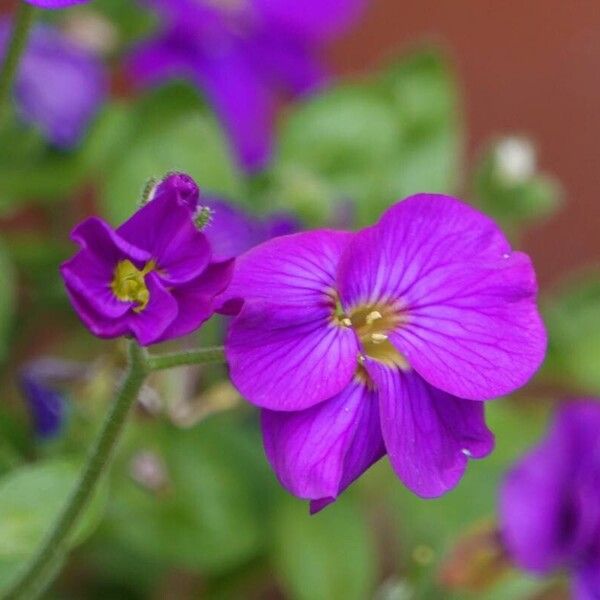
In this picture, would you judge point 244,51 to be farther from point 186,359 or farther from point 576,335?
point 186,359

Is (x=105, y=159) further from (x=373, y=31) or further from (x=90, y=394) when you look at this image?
(x=373, y=31)

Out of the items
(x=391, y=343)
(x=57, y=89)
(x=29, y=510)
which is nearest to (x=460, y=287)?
(x=391, y=343)

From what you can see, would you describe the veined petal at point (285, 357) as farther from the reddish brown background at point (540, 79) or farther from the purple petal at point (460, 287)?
the reddish brown background at point (540, 79)

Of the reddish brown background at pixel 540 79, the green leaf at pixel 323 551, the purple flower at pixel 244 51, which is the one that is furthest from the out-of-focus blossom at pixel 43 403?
the reddish brown background at pixel 540 79

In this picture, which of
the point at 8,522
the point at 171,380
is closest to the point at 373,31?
the point at 171,380

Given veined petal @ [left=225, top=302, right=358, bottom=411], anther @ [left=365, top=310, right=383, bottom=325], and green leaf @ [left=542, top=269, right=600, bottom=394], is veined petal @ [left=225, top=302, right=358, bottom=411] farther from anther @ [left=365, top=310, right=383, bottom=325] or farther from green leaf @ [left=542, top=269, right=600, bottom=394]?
green leaf @ [left=542, top=269, right=600, bottom=394]
